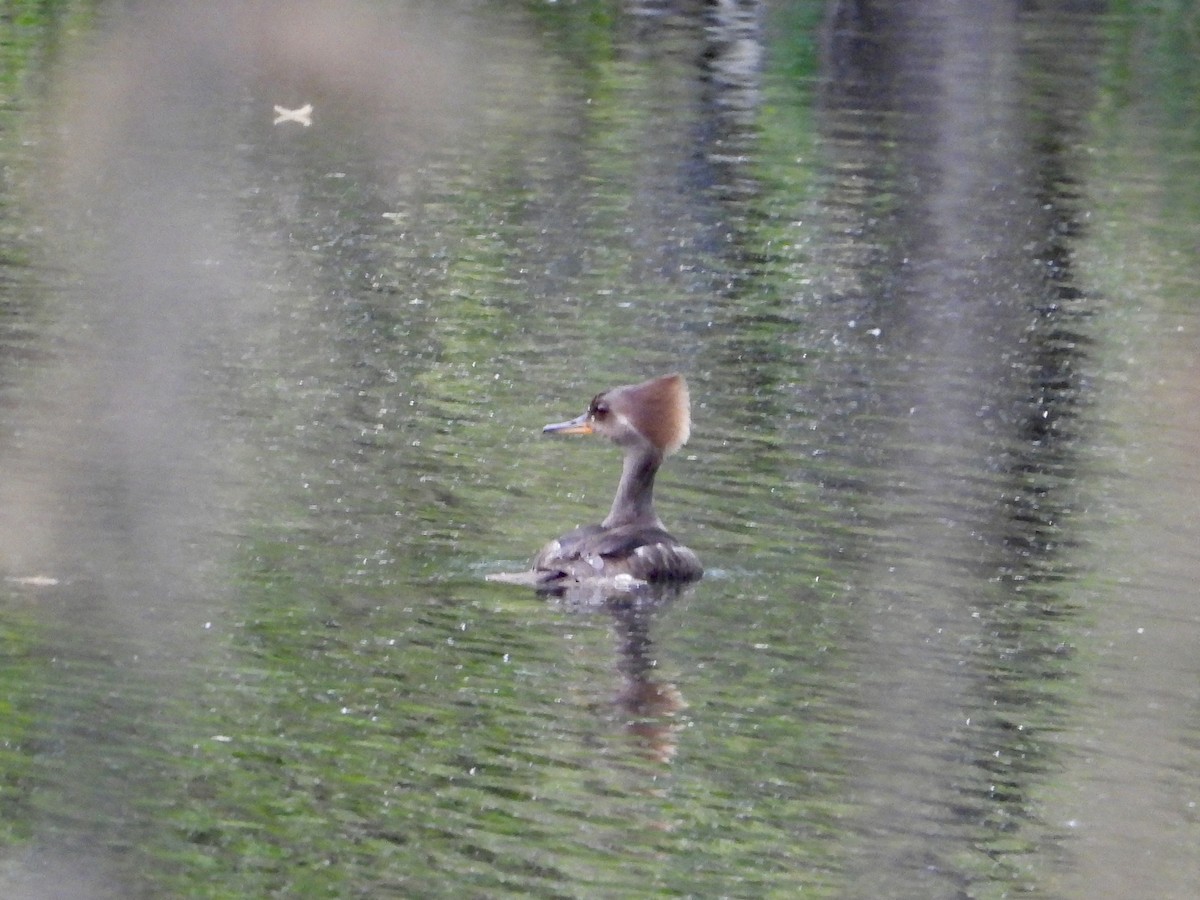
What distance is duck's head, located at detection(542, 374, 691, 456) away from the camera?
1157 centimetres

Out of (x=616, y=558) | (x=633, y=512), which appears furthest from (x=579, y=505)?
(x=616, y=558)

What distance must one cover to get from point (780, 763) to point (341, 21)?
88.7 feet

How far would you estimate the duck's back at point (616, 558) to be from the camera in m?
10.7

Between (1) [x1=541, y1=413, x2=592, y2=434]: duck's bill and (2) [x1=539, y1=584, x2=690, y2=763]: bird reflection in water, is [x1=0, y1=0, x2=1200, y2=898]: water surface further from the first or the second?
(1) [x1=541, y1=413, x2=592, y2=434]: duck's bill

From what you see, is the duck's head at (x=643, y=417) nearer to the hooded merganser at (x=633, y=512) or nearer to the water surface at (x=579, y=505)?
the hooded merganser at (x=633, y=512)

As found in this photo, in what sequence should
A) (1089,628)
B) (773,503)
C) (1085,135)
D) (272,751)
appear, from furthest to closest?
(1085,135) → (773,503) → (1089,628) → (272,751)

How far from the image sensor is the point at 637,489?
11.4 meters

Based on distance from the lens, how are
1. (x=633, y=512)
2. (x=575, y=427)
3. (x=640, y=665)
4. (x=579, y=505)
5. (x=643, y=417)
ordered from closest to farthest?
(x=640, y=665) → (x=633, y=512) → (x=643, y=417) → (x=575, y=427) → (x=579, y=505)

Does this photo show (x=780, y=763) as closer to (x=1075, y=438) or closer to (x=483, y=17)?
(x=1075, y=438)

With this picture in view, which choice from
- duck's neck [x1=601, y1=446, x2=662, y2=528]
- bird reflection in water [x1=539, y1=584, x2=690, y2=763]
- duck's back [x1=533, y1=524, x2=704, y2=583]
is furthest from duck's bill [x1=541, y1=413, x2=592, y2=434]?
bird reflection in water [x1=539, y1=584, x2=690, y2=763]

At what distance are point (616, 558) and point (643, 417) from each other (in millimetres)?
1062

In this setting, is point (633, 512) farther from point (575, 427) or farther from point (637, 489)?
point (575, 427)

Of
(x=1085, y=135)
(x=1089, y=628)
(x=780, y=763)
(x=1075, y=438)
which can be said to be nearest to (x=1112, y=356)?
(x=1075, y=438)

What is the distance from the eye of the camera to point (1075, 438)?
46.0ft
